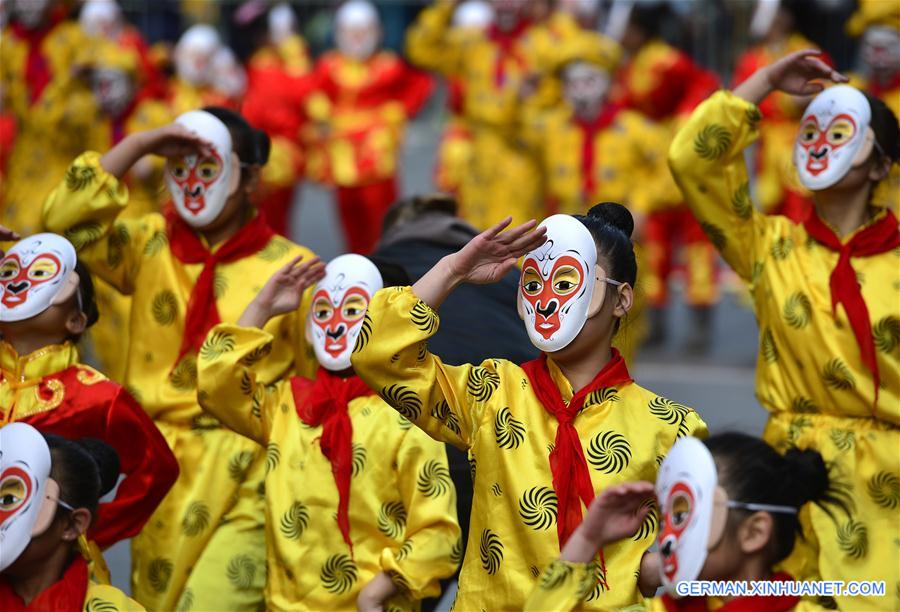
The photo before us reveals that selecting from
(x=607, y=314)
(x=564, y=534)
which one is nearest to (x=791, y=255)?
(x=607, y=314)

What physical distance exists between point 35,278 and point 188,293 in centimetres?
74

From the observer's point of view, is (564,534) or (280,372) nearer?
(564,534)

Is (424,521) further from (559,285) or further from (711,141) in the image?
(711,141)

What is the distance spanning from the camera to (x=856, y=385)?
17.0 feet

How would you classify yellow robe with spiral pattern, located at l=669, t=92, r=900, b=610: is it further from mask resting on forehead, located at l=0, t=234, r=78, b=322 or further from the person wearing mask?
mask resting on forehead, located at l=0, t=234, r=78, b=322

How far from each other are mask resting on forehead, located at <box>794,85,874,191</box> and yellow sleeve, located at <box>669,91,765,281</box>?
0.23 metres

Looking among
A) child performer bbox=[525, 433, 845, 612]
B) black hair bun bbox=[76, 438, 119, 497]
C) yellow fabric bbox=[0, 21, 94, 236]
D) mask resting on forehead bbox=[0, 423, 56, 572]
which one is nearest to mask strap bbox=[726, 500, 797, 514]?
child performer bbox=[525, 433, 845, 612]

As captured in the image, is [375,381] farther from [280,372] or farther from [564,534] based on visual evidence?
[280,372]

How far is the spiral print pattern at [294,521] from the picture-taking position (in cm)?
490

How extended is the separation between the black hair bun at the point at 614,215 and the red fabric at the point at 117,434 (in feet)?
5.01

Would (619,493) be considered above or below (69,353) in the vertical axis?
above

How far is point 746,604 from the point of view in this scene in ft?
11.5

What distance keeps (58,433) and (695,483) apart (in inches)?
83.9

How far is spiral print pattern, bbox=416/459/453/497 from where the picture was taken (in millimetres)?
4789
